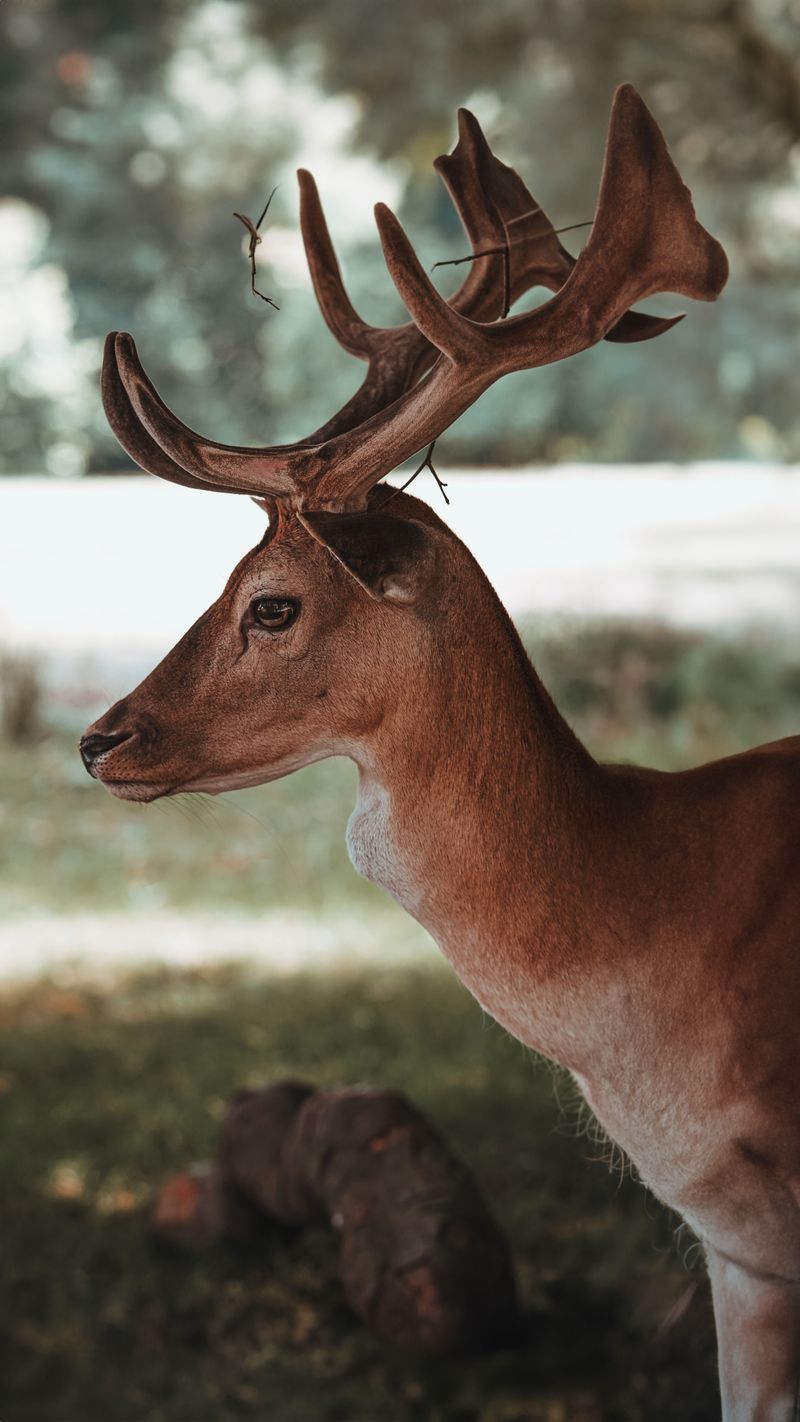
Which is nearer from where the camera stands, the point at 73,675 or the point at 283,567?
the point at 283,567

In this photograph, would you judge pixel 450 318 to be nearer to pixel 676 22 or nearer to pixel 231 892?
pixel 676 22

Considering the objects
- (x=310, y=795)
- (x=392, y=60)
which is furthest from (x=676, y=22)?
(x=310, y=795)

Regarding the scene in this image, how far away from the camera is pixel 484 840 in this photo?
180cm

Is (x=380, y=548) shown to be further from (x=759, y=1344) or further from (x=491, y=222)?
(x=759, y=1344)

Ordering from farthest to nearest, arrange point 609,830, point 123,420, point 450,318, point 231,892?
1. point 231,892
2. point 609,830
3. point 123,420
4. point 450,318

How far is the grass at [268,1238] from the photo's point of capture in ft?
10.6

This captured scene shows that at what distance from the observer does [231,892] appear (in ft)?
21.6

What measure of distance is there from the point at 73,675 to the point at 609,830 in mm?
7034

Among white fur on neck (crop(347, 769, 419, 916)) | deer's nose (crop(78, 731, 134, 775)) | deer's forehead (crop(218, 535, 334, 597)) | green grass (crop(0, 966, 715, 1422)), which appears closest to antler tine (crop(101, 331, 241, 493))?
deer's forehead (crop(218, 535, 334, 597))

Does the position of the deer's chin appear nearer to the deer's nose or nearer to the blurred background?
the deer's nose

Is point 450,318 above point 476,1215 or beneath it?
above

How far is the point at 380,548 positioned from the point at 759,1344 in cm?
110

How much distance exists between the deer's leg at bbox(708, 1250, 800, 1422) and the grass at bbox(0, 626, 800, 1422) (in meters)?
0.96

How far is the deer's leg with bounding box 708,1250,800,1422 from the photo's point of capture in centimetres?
186
